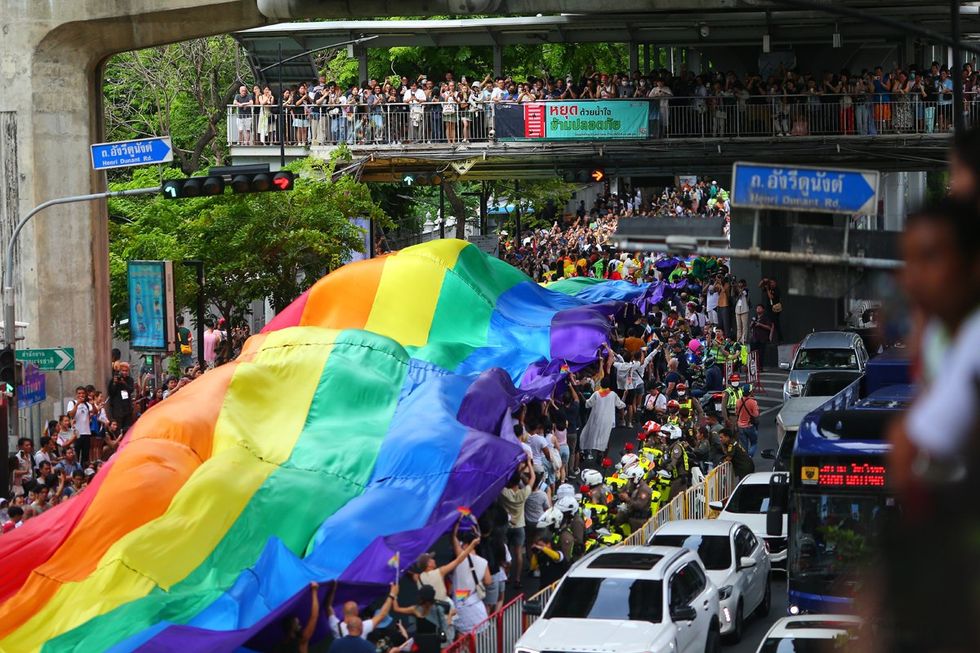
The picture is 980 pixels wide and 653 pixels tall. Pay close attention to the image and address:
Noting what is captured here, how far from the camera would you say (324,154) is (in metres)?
39.0

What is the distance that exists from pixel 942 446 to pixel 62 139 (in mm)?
30320

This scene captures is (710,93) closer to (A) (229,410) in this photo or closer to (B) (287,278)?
(B) (287,278)

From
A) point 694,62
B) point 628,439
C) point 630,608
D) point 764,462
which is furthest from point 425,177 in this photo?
point 630,608

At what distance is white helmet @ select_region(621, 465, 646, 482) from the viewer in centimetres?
2016

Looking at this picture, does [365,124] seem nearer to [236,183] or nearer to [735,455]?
[236,183]

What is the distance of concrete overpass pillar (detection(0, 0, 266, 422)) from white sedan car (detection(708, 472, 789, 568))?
1541 centimetres

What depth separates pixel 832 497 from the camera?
15453mm

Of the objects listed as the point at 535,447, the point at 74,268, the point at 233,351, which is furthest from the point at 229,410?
the point at 233,351

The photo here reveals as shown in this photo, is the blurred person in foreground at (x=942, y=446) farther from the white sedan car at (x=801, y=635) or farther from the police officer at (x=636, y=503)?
the police officer at (x=636, y=503)

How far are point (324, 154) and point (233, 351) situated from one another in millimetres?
6614

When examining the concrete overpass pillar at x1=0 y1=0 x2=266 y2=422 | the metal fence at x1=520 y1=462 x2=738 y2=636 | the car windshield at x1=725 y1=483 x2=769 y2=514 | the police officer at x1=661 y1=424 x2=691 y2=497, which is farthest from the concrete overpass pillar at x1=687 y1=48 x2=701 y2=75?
the car windshield at x1=725 y1=483 x2=769 y2=514

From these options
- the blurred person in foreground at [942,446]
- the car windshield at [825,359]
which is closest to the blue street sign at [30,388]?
the car windshield at [825,359]

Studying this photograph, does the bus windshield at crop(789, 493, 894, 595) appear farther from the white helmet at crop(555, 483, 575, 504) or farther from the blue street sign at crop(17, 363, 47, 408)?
the blue street sign at crop(17, 363, 47, 408)

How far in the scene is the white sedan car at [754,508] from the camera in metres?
20.7
